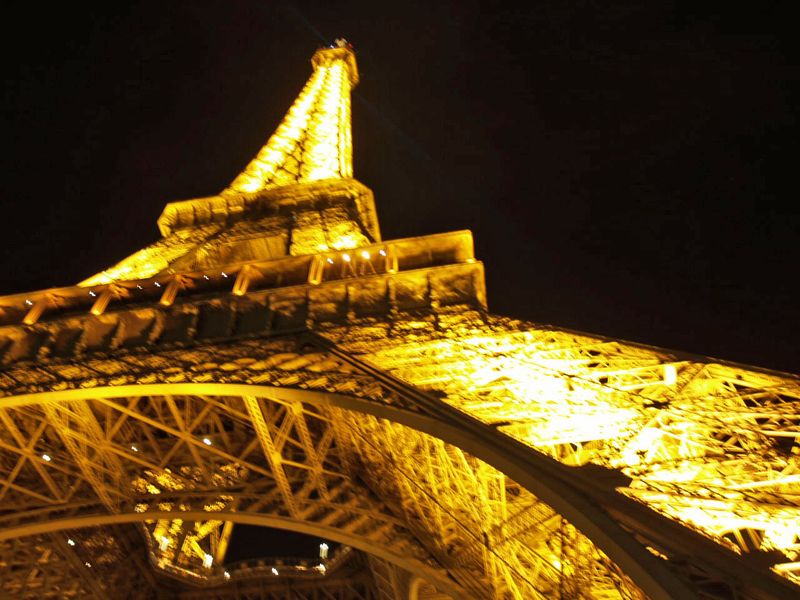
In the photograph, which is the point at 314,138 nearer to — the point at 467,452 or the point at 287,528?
the point at 287,528

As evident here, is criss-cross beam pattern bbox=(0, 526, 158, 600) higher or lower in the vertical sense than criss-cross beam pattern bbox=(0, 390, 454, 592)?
lower

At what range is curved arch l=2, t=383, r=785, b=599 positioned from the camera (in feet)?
14.8

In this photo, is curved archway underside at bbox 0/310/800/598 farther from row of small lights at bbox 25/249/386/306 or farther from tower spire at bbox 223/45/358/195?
tower spire at bbox 223/45/358/195

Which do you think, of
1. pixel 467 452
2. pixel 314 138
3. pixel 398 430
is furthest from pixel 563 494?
pixel 314 138

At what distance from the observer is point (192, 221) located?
70.0ft

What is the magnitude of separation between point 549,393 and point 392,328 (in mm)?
3503

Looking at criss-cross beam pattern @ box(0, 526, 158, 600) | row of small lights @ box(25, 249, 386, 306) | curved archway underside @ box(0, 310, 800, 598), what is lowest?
criss-cross beam pattern @ box(0, 526, 158, 600)

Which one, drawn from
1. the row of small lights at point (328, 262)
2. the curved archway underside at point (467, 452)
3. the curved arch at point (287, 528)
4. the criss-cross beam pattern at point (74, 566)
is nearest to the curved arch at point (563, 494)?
the curved archway underside at point (467, 452)

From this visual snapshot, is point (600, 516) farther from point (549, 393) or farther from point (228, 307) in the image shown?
point (228, 307)

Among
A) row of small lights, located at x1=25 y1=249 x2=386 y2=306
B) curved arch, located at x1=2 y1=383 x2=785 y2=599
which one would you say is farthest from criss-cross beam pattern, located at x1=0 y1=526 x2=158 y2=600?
curved arch, located at x1=2 y1=383 x2=785 y2=599

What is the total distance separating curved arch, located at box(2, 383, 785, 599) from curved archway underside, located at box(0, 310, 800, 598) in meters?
0.02

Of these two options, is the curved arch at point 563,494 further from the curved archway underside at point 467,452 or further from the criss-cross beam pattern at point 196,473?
the criss-cross beam pattern at point 196,473

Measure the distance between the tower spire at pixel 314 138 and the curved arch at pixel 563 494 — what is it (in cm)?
1508

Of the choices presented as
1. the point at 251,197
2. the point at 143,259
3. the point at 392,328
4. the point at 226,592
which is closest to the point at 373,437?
the point at 392,328
